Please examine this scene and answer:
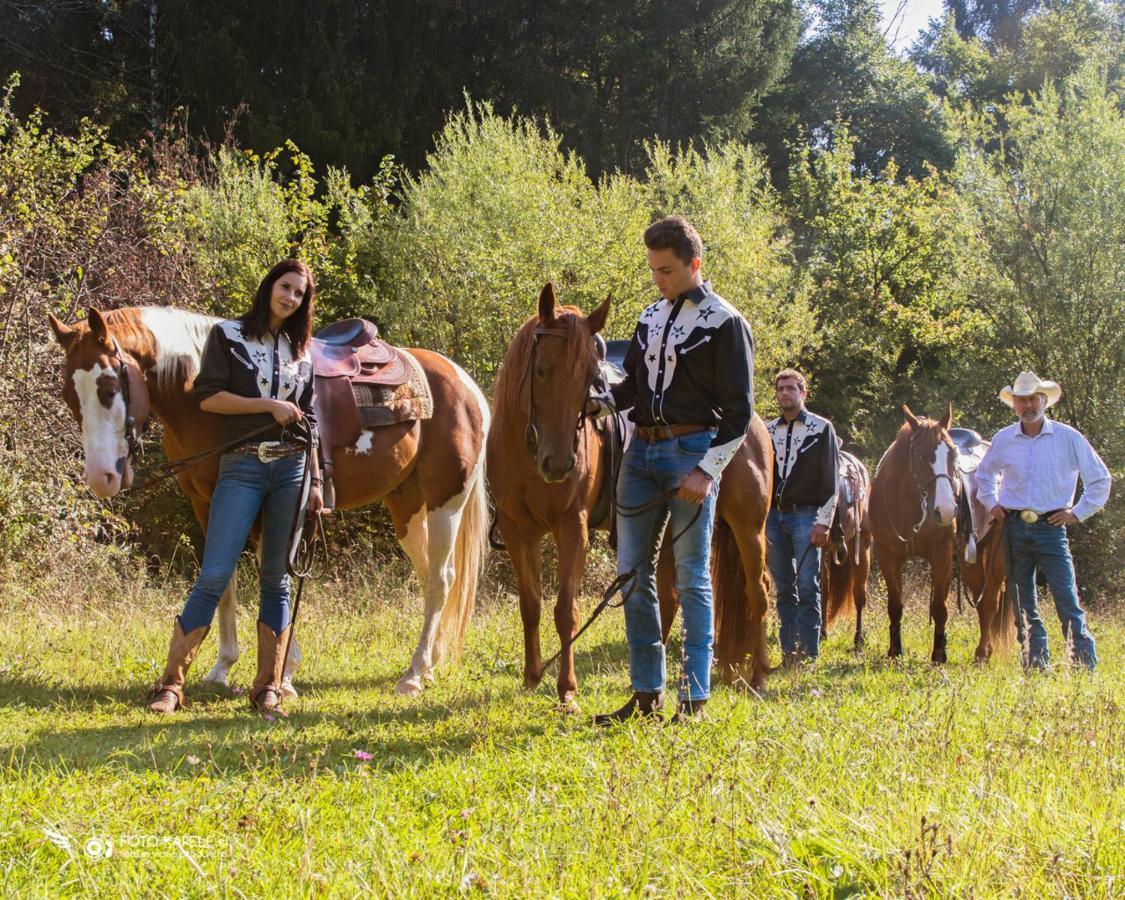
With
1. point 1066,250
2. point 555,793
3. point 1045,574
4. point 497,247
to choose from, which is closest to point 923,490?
point 1045,574

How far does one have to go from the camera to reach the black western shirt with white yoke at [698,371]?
14.2 feet

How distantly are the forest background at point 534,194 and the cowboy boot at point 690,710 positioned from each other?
661 cm

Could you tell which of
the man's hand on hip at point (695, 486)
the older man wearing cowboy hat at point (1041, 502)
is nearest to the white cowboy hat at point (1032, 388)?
the older man wearing cowboy hat at point (1041, 502)

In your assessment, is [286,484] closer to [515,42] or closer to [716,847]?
[716,847]

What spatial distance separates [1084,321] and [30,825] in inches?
748

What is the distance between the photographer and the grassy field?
103 inches

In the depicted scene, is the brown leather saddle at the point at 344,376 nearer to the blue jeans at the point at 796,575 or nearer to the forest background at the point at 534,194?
the blue jeans at the point at 796,575

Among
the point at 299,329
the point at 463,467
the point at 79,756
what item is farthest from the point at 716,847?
the point at 463,467

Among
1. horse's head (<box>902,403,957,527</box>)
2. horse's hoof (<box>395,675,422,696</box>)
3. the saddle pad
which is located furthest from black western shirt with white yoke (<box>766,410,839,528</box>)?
horse's hoof (<box>395,675,422,696</box>)

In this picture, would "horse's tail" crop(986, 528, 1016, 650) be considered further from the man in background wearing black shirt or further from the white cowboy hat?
the man in background wearing black shirt

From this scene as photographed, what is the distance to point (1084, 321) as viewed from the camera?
1825 cm

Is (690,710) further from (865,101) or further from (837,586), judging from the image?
(865,101)

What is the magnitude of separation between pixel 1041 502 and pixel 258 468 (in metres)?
5.45

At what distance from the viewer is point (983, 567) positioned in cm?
933
